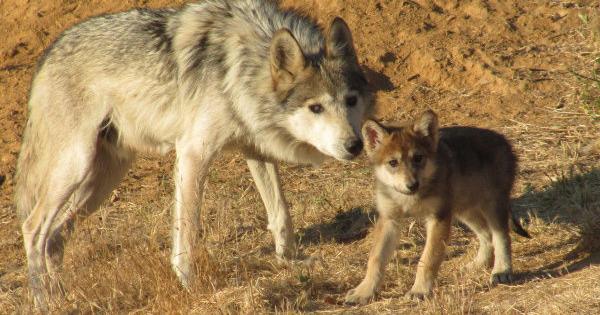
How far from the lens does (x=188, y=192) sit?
709 centimetres

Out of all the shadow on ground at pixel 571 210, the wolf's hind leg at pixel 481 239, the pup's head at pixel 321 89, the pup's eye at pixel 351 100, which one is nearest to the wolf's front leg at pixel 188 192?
the pup's head at pixel 321 89

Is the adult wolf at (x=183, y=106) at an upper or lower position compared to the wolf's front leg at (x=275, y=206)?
upper

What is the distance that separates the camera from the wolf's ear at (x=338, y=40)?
23.0ft

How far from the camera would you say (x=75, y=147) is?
7516 millimetres

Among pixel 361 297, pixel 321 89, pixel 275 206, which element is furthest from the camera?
pixel 275 206

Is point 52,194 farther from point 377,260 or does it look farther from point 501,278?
point 501,278

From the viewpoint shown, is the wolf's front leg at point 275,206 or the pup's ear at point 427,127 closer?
the pup's ear at point 427,127

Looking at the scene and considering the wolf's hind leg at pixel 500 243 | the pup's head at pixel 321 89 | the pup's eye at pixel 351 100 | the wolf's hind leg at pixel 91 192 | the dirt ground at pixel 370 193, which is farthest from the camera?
the wolf's hind leg at pixel 91 192

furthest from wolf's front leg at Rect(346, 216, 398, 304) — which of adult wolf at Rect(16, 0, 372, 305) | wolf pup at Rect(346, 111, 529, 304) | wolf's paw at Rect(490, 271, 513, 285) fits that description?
wolf's paw at Rect(490, 271, 513, 285)

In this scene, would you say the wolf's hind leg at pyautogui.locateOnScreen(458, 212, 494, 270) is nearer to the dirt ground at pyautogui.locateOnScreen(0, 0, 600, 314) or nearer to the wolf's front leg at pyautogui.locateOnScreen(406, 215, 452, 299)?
the dirt ground at pyautogui.locateOnScreen(0, 0, 600, 314)

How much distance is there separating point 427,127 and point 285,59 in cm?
126

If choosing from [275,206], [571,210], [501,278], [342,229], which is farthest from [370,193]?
[501,278]

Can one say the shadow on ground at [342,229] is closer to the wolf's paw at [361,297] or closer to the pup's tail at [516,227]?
the pup's tail at [516,227]

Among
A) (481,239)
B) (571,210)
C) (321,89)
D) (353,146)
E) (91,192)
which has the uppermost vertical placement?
(321,89)
